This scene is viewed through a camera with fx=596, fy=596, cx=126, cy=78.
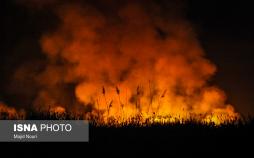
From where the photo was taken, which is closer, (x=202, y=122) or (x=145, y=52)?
(x=202, y=122)

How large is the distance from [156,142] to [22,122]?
2.42 m

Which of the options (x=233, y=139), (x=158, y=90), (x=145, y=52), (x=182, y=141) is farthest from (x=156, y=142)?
(x=145, y=52)

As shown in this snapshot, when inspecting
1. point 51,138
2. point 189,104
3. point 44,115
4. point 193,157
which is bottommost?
point 193,157

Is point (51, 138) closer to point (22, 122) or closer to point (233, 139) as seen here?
point (22, 122)

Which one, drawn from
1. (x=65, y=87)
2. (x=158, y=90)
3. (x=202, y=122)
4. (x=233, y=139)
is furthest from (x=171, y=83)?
(x=233, y=139)

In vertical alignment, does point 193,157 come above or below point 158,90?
below

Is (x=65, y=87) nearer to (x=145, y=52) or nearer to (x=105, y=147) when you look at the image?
(x=145, y=52)

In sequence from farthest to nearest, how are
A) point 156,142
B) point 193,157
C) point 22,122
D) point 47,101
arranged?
point 47,101 < point 22,122 < point 156,142 < point 193,157

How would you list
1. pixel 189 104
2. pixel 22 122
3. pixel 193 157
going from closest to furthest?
1. pixel 193 157
2. pixel 22 122
3. pixel 189 104

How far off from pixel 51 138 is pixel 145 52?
13507 millimetres

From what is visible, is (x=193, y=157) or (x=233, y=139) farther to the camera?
(x=233, y=139)

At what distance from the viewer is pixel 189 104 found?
801 inches

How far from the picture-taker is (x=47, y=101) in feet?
71.3

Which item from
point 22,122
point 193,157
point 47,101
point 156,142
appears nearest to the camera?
point 193,157
